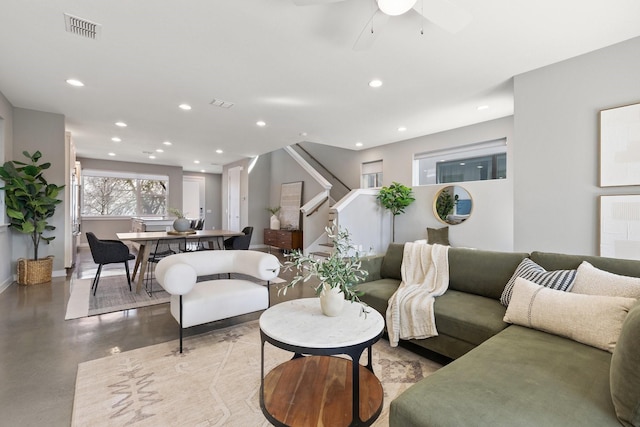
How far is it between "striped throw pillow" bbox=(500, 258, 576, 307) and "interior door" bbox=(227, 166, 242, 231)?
26.9 feet

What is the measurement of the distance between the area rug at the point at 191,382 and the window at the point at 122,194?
9.00 metres

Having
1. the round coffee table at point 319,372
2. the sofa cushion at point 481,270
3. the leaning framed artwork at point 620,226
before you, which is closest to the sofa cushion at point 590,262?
the sofa cushion at point 481,270

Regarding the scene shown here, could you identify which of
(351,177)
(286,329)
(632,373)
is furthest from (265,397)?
(351,177)

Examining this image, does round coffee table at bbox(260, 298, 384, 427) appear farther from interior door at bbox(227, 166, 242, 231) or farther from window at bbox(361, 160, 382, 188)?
interior door at bbox(227, 166, 242, 231)

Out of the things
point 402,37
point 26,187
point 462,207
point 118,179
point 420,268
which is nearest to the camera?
point 402,37

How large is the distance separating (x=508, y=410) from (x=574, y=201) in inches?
110

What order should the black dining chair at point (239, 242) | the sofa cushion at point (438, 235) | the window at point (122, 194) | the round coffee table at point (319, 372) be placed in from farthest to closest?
the window at point (122, 194) → the sofa cushion at point (438, 235) → the black dining chair at point (239, 242) → the round coffee table at point (319, 372)

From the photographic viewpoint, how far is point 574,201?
295 centimetres

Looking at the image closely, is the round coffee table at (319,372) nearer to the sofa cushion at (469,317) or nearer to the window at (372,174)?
the sofa cushion at (469,317)

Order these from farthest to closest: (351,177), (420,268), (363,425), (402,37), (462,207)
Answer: (351,177)
(462,207)
(420,268)
(402,37)
(363,425)

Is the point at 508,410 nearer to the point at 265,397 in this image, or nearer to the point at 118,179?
the point at 265,397

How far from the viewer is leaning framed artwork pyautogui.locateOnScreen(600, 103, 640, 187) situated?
103 inches

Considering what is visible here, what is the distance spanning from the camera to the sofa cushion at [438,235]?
5317 mm

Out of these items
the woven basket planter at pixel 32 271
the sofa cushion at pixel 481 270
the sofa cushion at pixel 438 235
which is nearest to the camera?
the sofa cushion at pixel 481 270
